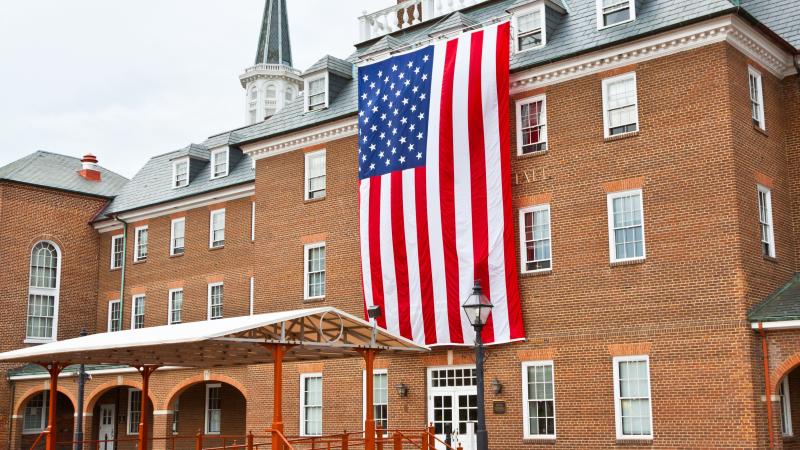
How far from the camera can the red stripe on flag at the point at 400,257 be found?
83.7 ft

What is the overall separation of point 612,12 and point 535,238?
608 cm

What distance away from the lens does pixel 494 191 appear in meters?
24.0

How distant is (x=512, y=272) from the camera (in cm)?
2369

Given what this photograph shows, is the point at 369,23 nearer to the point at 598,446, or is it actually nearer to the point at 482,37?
the point at 482,37

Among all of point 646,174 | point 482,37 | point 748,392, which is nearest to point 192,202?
point 482,37

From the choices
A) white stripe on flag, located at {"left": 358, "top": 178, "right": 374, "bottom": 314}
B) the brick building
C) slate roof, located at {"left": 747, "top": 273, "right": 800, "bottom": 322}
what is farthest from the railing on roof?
slate roof, located at {"left": 747, "top": 273, "right": 800, "bottom": 322}

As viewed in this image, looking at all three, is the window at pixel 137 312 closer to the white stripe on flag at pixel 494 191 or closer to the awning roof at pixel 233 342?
the awning roof at pixel 233 342

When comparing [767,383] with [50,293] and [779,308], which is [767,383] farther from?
[50,293]

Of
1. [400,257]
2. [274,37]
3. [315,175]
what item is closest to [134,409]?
[315,175]

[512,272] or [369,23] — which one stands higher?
[369,23]

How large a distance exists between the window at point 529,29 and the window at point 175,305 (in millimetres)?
18244

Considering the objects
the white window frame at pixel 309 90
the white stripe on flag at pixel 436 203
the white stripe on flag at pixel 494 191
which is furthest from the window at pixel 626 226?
the white window frame at pixel 309 90

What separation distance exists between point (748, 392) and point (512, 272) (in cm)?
642

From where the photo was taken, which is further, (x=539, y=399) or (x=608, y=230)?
(x=539, y=399)
